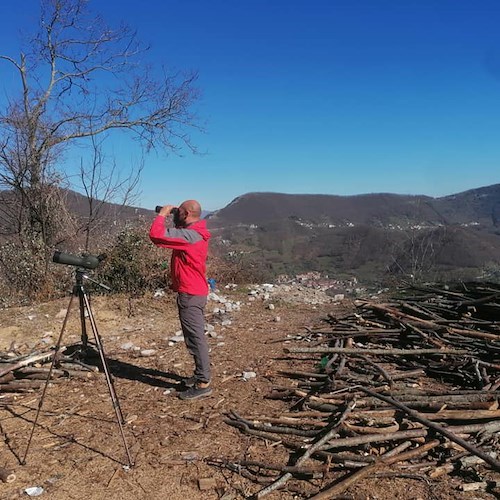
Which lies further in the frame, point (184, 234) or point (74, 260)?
point (184, 234)

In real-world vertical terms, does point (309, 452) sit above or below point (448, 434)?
below

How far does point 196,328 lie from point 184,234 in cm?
94

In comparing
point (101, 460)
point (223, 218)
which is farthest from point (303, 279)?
point (223, 218)

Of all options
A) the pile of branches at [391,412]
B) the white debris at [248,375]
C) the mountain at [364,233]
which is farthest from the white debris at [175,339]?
the mountain at [364,233]

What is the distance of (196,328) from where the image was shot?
14.6ft

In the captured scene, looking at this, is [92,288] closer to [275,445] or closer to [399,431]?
[275,445]

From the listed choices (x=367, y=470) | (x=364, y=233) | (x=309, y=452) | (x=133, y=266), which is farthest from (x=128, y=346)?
(x=364, y=233)

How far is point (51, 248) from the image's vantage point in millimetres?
10164

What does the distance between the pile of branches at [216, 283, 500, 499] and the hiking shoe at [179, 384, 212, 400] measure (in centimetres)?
56

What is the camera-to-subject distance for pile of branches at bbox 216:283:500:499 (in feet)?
10.1

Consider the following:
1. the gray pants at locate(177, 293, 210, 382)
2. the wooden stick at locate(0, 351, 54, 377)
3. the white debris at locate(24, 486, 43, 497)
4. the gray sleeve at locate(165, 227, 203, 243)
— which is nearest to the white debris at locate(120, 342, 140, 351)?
the wooden stick at locate(0, 351, 54, 377)

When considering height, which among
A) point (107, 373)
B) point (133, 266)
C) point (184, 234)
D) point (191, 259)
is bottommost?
point (107, 373)

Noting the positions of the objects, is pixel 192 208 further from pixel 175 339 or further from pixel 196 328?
pixel 175 339

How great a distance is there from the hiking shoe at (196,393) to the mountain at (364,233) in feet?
25.1
